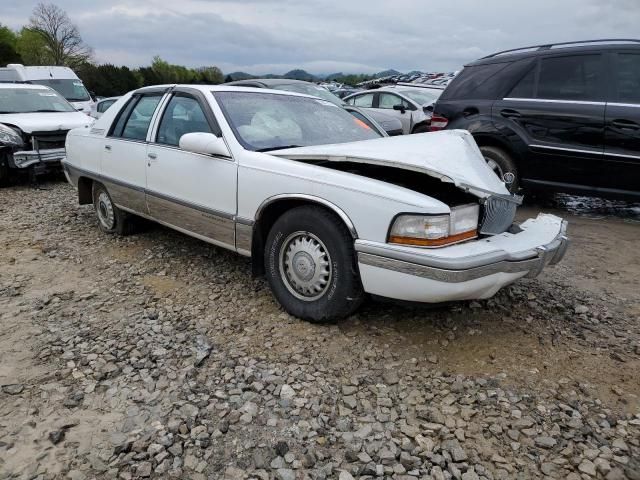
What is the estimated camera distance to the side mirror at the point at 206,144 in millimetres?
3551

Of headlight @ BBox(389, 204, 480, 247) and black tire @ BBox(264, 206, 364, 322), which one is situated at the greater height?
headlight @ BBox(389, 204, 480, 247)

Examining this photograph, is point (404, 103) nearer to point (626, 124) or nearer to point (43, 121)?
point (626, 124)

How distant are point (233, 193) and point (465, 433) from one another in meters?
2.13

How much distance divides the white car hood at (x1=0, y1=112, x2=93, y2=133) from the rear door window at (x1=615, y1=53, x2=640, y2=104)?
7644 millimetres

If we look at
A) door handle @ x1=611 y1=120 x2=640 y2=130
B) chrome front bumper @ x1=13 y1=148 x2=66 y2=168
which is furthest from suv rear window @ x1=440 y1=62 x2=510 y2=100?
chrome front bumper @ x1=13 y1=148 x2=66 y2=168

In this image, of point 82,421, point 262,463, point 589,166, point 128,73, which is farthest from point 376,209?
point 128,73

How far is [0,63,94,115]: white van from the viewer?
13719 millimetres

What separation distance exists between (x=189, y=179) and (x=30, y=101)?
6719 mm

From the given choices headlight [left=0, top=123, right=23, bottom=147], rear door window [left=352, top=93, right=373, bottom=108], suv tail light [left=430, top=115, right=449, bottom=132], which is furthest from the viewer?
rear door window [left=352, top=93, right=373, bottom=108]

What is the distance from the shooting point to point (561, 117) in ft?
17.9

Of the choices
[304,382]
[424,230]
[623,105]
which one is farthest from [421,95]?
[304,382]

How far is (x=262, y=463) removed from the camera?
214 cm

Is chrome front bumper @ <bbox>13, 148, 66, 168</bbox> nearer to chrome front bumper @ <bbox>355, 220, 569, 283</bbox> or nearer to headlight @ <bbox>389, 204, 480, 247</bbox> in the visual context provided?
chrome front bumper @ <bbox>355, 220, 569, 283</bbox>

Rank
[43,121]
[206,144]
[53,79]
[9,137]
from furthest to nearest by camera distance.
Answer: [53,79]
[43,121]
[9,137]
[206,144]
